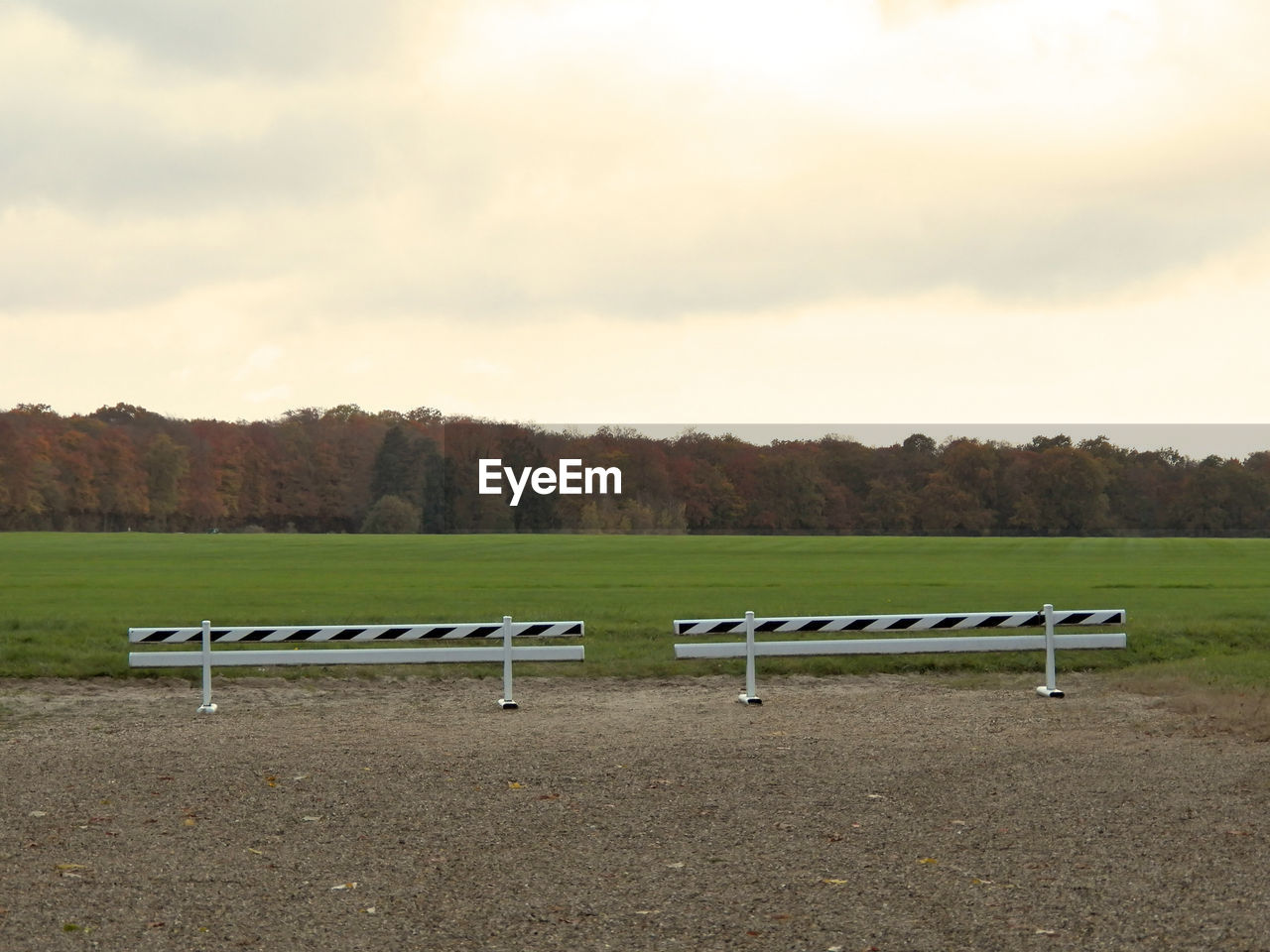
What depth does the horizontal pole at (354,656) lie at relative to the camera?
47.3 ft

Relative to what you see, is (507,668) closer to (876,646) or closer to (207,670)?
(207,670)

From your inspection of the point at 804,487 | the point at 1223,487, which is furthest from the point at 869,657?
the point at 1223,487

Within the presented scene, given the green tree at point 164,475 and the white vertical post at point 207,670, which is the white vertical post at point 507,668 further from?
the green tree at point 164,475

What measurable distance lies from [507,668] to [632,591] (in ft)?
63.9

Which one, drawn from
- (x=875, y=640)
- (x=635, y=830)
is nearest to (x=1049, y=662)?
(x=875, y=640)

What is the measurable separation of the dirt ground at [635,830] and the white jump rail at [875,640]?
2.30ft

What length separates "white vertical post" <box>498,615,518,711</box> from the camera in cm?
1481

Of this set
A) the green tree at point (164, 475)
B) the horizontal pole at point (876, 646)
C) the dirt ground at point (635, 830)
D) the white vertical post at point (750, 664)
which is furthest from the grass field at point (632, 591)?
the green tree at point (164, 475)

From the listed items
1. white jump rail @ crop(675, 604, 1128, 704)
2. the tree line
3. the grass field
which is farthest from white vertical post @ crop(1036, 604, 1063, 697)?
the tree line

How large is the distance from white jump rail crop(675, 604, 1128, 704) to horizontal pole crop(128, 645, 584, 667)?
59.8 inches

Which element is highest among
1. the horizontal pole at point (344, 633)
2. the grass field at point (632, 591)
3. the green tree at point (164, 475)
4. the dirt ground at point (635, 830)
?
the green tree at point (164, 475)

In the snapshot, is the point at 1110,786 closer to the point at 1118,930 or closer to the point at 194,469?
the point at 1118,930

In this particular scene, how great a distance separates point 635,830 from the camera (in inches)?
347

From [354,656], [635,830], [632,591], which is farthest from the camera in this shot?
[632,591]
